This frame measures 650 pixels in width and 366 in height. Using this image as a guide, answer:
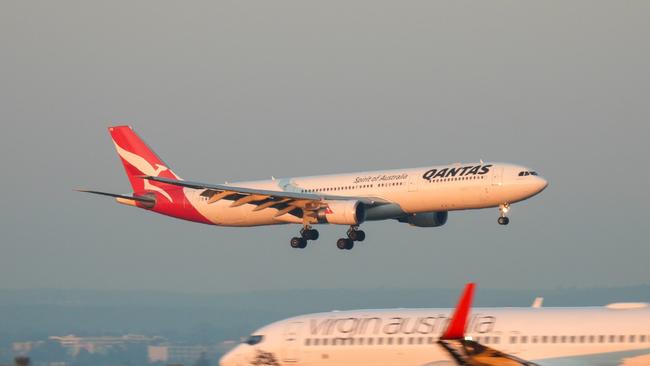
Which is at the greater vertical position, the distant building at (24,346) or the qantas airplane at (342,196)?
the qantas airplane at (342,196)

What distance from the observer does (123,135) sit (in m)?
78.8

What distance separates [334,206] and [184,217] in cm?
953

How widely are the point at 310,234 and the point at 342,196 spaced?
2.93m

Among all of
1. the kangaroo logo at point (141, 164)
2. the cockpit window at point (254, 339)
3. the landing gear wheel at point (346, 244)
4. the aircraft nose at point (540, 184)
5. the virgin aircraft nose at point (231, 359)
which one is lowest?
the virgin aircraft nose at point (231, 359)

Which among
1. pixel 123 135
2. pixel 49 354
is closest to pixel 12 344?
pixel 49 354

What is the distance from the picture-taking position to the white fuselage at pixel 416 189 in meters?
62.9

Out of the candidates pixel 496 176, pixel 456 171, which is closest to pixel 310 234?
pixel 456 171

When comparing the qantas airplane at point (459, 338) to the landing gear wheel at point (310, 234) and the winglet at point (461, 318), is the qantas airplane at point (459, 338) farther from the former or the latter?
the landing gear wheel at point (310, 234)

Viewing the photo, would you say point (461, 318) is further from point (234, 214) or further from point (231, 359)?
point (234, 214)

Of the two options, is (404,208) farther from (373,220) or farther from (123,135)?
(123,135)

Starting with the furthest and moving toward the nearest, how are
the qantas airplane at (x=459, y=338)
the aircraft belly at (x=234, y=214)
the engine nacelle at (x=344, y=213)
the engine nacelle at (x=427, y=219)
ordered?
the aircraft belly at (x=234, y=214) → the engine nacelle at (x=427, y=219) → the engine nacelle at (x=344, y=213) → the qantas airplane at (x=459, y=338)

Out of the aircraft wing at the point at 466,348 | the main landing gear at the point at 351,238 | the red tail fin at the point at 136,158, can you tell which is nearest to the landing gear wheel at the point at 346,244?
the main landing gear at the point at 351,238

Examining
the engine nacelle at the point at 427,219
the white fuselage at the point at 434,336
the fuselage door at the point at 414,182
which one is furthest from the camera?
the engine nacelle at the point at 427,219

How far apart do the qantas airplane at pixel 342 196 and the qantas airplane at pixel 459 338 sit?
23981 millimetres
